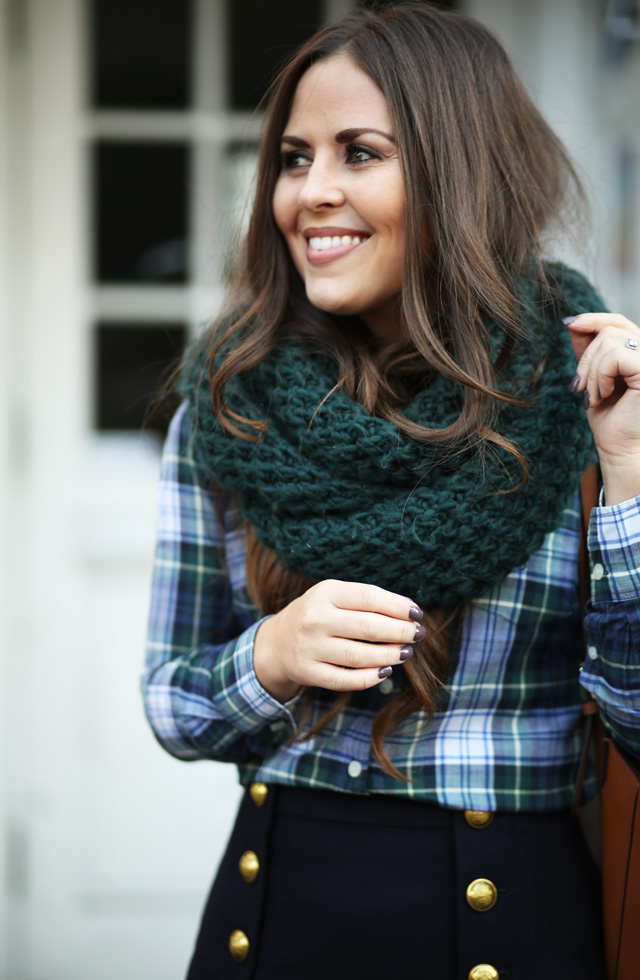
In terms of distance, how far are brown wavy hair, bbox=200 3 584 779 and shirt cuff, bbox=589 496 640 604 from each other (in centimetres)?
11

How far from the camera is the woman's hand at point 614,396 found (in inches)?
37.7

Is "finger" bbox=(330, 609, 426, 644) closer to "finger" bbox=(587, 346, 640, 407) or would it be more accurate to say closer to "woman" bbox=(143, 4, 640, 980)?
"woman" bbox=(143, 4, 640, 980)

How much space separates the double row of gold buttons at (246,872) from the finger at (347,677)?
0.25 metres

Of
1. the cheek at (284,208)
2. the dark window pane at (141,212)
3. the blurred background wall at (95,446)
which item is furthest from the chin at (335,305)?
the dark window pane at (141,212)

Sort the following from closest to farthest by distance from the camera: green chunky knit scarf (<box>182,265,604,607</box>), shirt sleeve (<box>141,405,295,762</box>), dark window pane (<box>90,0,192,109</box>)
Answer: green chunky knit scarf (<box>182,265,604,607</box>)
shirt sleeve (<box>141,405,295,762</box>)
dark window pane (<box>90,0,192,109</box>)

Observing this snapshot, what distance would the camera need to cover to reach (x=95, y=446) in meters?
2.58

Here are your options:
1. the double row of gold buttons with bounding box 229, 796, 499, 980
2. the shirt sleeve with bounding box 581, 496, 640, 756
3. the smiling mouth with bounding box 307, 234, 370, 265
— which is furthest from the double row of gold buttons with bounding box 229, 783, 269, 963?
the smiling mouth with bounding box 307, 234, 370, 265

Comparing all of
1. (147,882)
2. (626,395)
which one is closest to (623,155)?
(626,395)

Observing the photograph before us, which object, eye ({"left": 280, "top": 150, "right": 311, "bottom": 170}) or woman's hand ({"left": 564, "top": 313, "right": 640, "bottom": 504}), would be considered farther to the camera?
eye ({"left": 280, "top": 150, "right": 311, "bottom": 170})

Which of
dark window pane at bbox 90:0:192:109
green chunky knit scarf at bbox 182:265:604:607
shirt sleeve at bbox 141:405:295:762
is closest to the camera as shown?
green chunky knit scarf at bbox 182:265:604:607

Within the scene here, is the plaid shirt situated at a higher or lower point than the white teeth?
lower

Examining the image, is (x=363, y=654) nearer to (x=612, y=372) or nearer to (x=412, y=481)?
(x=412, y=481)

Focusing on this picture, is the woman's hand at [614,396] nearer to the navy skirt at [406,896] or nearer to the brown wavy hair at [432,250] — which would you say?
the brown wavy hair at [432,250]

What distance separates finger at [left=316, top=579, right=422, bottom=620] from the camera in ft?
3.09
